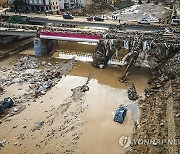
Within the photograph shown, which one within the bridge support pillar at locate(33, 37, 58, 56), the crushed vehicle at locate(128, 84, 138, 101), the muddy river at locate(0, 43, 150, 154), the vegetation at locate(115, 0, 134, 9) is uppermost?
the vegetation at locate(115, 0, 134, 9)

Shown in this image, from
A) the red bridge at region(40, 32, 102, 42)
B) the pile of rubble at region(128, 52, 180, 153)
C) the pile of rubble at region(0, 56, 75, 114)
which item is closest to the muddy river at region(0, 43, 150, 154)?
the pile of rubble at region(0, 56, 75, 114)

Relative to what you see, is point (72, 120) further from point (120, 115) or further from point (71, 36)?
point (71, 36)

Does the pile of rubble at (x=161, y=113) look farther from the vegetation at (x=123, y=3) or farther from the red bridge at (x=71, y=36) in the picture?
the vegetation at (x=123, y=3)

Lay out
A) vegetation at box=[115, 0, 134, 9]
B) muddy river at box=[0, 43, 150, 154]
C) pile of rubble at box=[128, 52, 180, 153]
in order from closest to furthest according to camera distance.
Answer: pile of rubble at box=[128, 52, 180, 153] < muddy river at box=[0, 43, 150, 154] < vegetation at box=[115, 0, 134, 9]

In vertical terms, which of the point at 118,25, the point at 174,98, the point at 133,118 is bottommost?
the point at 133,118

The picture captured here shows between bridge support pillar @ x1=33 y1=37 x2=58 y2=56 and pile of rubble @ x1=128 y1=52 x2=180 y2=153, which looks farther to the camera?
bridge support pillar @ x1=33 y1=37 x2=58 y2=56

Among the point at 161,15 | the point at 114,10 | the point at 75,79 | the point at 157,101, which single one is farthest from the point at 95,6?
the point at 157,101

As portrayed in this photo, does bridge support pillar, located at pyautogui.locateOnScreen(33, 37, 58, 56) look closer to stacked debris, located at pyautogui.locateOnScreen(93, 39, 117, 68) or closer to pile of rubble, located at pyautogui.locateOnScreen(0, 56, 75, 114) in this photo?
pile of rubble, located at pyautogui.locateOnScreen(0, 56, 75, 114)

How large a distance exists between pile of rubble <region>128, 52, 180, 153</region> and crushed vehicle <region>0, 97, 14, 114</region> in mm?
17941

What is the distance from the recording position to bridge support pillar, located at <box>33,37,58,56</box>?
5900 cm

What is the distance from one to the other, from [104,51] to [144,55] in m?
7.33

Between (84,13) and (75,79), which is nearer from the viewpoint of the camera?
(75,79)

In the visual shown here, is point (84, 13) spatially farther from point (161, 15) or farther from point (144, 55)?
point (144, 55)

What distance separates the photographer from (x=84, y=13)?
292ft
